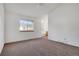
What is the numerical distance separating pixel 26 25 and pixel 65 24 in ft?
9.14

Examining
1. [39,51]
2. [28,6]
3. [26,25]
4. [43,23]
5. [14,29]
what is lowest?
Result: [39,51]

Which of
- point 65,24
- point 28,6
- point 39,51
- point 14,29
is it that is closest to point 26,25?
point 14,29

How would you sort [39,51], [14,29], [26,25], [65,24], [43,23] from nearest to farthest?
[39,51] < [65,24] < [14,29] < [26,25] < [43,23]

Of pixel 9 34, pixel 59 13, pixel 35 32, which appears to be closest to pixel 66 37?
pixel 59 13

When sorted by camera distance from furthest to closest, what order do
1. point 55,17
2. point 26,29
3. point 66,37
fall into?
point 26,29 → point 55,17 → point 66,37

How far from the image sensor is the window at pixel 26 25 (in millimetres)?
5143

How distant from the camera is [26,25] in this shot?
5.45 meters

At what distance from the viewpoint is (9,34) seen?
14.3 ft

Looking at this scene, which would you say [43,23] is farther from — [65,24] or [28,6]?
[28,6]

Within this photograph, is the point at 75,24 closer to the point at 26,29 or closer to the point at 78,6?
the point at 78,6

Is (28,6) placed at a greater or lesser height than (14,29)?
greater

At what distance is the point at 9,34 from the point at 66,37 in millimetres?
3377

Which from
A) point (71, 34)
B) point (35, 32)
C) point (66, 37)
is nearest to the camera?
point (71, 34)

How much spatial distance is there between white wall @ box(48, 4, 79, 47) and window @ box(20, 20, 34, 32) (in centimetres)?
155
